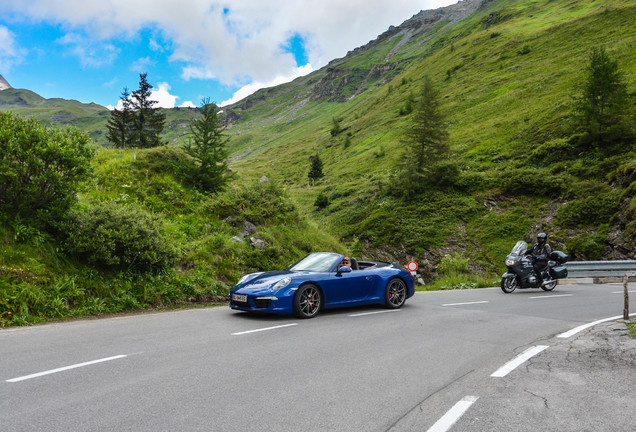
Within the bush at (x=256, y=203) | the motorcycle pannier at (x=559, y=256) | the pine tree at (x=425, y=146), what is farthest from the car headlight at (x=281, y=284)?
the pine tree at (x=425, y=146)

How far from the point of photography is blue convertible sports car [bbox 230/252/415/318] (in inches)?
333

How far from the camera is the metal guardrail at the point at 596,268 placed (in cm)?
2020

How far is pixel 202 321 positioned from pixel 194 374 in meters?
3.52

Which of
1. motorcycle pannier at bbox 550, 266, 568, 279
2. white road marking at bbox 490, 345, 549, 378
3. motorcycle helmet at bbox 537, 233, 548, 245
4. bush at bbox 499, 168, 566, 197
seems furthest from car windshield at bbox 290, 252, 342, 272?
bush at bbox 499, 168, 566, 197

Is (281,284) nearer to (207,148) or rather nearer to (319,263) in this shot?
(319,263)

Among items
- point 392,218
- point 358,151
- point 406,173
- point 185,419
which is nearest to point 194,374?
point 185,419

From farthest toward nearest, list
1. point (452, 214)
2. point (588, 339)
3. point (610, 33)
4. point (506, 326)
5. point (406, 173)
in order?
point (610, 33) < point (406, 173) < point (452, 214) < point (506, 326) < point (588, 339)

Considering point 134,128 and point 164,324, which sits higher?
point 134,128

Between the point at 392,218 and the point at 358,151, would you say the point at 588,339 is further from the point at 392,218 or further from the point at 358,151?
the point at 358,151

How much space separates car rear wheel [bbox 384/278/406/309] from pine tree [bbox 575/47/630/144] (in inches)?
A: 1389

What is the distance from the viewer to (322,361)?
5477 mm

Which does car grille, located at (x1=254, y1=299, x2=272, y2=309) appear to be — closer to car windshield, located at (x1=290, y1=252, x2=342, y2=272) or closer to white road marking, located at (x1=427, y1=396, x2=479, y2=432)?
car windshield, located at (x1=290, y1=252, x2=342, y2=272)

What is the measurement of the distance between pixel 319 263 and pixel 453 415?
6.16 m

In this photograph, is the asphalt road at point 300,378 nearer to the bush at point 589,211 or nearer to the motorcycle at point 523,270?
the motorcycle at point 523,270
